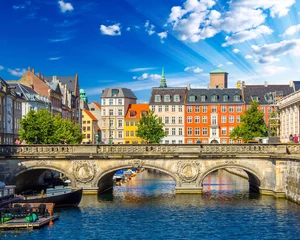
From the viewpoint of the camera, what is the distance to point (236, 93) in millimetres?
139875

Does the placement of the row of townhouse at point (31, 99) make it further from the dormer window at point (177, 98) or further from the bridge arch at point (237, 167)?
the bridge arch at point (237, 167)

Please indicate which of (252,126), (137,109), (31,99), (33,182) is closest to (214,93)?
(137,109)

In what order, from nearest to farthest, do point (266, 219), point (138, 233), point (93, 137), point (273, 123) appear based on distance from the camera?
point (138, 233), point (266, 219), point (273, 123), point (93, 137)

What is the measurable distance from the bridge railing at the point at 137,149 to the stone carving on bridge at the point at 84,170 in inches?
47.4

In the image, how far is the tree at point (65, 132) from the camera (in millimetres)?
95369

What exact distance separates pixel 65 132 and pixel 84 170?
35.9m

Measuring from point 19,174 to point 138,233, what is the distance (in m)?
27.6

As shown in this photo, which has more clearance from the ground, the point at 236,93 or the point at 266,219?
the point at 236,93

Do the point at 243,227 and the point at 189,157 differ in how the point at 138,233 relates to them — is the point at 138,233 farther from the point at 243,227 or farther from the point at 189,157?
the point at 189,157

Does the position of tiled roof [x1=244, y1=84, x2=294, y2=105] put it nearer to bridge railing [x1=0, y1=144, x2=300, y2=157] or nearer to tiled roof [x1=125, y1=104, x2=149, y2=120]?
tiled roof [x1=125, y1=104, x2=149, y2=120]

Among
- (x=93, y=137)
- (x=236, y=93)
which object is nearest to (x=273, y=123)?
(x=236, y=93)

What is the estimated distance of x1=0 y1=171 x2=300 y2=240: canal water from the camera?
43.0 metres

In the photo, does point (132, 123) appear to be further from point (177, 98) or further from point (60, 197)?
point (60, 197)

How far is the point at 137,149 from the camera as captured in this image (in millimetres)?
66062
